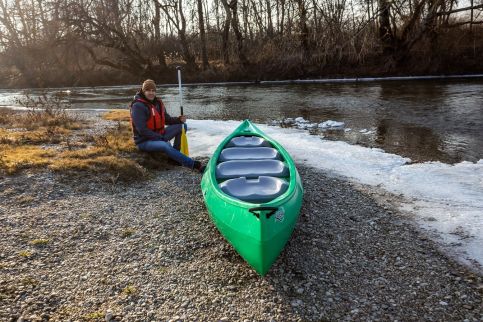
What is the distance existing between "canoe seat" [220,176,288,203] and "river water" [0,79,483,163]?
146 inches

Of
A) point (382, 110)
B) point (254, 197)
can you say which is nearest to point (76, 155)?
point (254, 197)

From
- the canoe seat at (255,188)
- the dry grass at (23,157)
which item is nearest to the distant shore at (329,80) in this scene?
the dry grass at (23,157)

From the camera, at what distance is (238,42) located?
24.5m

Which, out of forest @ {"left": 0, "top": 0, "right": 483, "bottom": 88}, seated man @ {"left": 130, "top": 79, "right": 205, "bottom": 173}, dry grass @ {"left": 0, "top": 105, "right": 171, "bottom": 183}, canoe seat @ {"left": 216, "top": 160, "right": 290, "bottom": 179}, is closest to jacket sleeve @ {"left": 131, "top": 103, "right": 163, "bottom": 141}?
seated man @ {"left": 130, "top": 79, "right": 205, "bottom": 173}

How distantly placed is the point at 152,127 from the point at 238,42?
64.3 feet

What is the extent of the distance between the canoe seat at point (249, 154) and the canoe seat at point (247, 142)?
29cm

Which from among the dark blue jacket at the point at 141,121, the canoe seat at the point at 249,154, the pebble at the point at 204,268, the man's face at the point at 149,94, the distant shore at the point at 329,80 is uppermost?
the distant shore at the point at 329,80

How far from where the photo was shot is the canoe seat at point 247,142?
18.6 ft

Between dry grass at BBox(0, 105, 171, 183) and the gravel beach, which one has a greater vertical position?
dry grass at BBox(0, 105, 171, 183)

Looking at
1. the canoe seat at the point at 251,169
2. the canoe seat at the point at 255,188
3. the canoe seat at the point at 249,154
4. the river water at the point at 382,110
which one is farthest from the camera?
the river water at the point at 382,110

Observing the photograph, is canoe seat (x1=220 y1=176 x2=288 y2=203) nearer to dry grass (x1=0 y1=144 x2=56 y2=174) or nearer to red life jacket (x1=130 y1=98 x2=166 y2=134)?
red life jacket (x1=130 y1=98 x2=166 y2=134)

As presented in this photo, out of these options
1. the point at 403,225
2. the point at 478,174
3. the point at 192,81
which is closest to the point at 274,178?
the point at 403,225

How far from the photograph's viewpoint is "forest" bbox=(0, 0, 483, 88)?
19.9 metres

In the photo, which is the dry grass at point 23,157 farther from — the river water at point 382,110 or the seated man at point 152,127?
the river water at point 382,110
